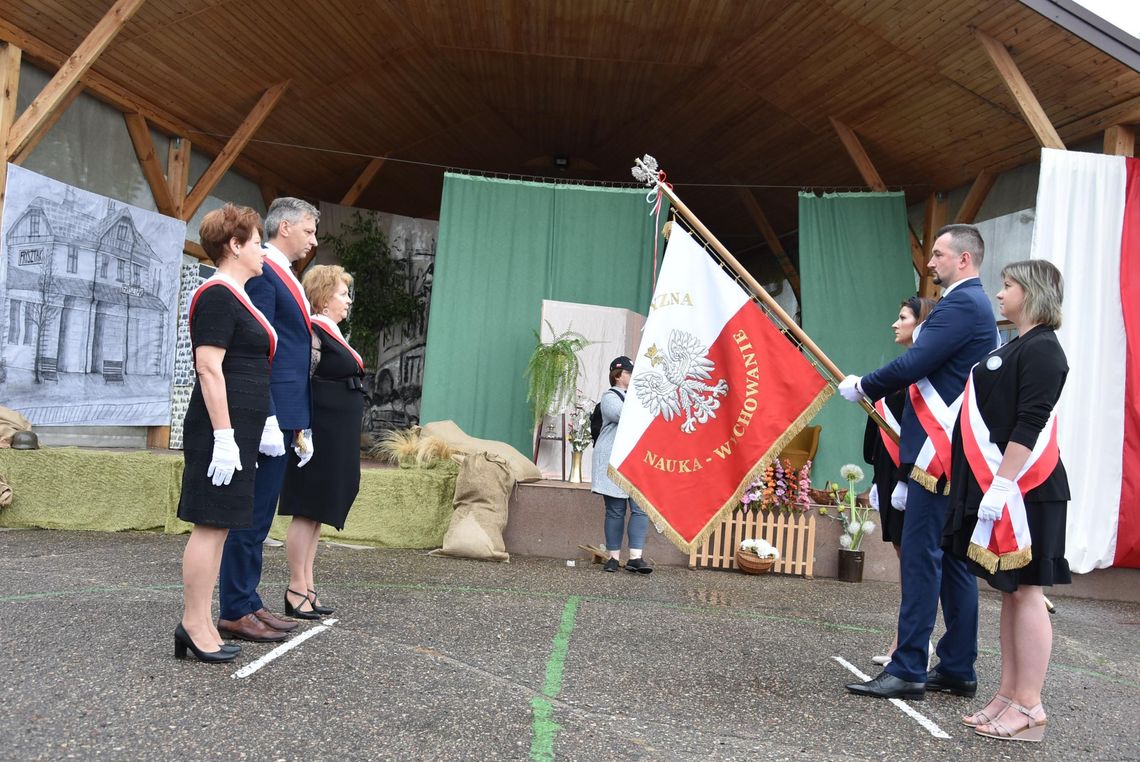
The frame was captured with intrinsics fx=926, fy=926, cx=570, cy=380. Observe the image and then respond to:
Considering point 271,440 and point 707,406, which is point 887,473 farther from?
point 271,440

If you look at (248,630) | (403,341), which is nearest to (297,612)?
(248,630)

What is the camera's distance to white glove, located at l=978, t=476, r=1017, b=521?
2799 millimetres

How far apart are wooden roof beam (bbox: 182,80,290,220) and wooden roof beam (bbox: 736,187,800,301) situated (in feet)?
20.9

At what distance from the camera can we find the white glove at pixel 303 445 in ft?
11.9

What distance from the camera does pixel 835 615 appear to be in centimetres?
501

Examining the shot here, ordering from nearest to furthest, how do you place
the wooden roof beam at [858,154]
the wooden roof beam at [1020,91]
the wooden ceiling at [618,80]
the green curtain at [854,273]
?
the wooden roof beam at [1020,91], the wooden ceiling at [618,80], the wooden roof beam at [858,154], the green curtain at [854,273]

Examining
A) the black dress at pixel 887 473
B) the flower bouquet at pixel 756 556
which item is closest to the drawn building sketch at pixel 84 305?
the flower bouquet at pixel 756 556

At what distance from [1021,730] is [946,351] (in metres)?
1.24

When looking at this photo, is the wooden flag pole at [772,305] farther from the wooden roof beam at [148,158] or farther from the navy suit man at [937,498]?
the wooden roof beam at [148,158]

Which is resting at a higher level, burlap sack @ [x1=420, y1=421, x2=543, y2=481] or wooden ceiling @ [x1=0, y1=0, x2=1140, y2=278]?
wooden ceiling @ [x1=0, y1=0, x2=1140, y2=278]

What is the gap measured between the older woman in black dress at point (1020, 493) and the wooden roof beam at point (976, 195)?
7.59 meters

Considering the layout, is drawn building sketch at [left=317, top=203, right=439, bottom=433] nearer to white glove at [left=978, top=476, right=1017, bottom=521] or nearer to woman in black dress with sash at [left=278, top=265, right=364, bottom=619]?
woman in black dress with sash at [left=278, top=265, right=364, bottom=619]

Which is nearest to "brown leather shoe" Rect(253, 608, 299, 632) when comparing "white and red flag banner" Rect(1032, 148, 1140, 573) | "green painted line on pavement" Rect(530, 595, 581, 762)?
"green painted line on pavement" Rect(530, 595, 581, 762)

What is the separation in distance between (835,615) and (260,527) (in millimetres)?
3140
